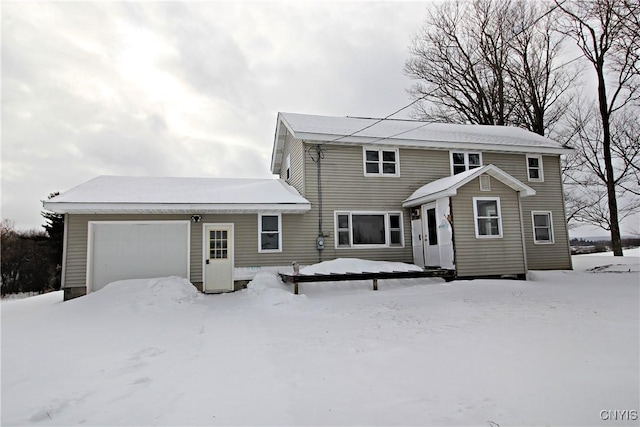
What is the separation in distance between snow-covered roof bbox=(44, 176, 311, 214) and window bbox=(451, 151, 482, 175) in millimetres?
6258

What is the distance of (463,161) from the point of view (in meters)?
14.4

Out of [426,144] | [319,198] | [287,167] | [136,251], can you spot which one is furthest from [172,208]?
[426,144]

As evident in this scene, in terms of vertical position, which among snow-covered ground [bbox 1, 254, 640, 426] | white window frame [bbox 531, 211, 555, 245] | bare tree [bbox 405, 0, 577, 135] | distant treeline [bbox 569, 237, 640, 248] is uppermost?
bare tree [bbox 405, 0, 577, 135]

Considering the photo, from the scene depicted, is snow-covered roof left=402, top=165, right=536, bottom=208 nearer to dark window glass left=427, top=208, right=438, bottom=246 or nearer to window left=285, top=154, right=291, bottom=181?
dark window glass left=427, top=208, right=438, bottom=246

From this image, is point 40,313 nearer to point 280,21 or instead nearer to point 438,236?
point 280,21

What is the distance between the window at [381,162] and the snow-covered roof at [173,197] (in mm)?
2845

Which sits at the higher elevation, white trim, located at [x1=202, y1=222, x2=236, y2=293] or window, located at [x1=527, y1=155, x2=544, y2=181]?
window, located at [x1=527, y1=155, x2=544, y2=181]

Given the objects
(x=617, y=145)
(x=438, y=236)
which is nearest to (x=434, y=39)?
(x=617, y=145)

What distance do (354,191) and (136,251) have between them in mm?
7374

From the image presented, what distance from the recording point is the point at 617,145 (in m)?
20.8

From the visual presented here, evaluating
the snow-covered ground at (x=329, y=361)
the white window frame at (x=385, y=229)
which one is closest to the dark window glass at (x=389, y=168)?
the white window frame at (x=385, y=229)

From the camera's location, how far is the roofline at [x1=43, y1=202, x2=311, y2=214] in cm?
1027

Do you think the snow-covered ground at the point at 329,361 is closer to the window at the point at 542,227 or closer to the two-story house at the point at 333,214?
the two-story house at the point at 333,214

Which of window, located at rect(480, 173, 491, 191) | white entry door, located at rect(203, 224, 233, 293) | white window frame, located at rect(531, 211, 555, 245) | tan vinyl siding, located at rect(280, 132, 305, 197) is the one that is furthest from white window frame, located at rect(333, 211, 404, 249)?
white window frame, located at rect(531, 211, 555, 245)
